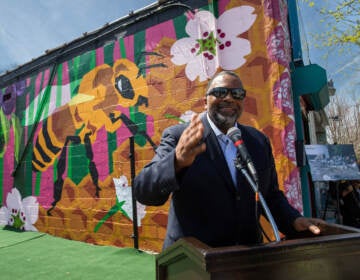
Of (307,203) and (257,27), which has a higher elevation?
(257,27)

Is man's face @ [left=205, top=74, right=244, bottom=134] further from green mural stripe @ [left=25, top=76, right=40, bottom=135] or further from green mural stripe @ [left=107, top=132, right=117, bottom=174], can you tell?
green mural stripe @ [left=25, top=76, right=40, bottom=135]

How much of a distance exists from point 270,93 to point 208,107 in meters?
2.28

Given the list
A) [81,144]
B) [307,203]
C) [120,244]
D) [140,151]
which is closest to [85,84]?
[81,144]

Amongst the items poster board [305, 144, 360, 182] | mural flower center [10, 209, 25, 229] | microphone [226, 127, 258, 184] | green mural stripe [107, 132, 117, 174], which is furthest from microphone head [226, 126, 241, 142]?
mural flower center [10, 209, 25, 229]

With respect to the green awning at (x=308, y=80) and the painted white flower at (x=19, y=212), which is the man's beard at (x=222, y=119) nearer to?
the green awning at (x=308, y=80)

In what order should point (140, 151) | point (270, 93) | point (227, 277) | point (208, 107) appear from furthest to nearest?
point (140, 151)
point (270, 93)
point (208, 107)
point (227, 277)

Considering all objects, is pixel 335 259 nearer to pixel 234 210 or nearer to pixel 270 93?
pixel 234 210

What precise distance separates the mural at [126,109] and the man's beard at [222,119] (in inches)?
85.8

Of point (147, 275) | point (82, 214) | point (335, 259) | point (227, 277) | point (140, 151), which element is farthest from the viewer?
point (82, 214)

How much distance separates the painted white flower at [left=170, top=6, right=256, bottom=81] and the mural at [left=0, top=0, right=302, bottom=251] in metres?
0.01

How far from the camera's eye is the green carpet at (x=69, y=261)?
12.0 feet

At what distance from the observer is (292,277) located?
984 mm

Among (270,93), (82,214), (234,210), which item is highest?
(270,93)

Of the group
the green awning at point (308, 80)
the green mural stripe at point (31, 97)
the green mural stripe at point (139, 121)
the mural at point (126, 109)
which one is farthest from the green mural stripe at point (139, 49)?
the green mural stripe at point (31, 97)
